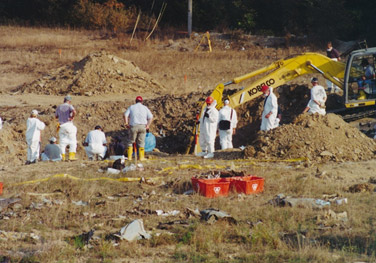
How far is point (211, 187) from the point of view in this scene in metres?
13.8

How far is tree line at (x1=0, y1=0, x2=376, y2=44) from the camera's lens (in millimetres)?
43750

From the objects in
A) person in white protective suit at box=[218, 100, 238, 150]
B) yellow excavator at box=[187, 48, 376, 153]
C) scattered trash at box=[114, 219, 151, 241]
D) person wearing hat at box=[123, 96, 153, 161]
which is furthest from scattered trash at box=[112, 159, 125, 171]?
yellow excavator at box=[187, 48, 376, 153]

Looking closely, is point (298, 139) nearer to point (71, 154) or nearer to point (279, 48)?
point (71, 154)

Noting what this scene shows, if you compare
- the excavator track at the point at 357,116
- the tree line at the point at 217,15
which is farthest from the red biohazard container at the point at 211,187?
the tree line at the point at 217,15

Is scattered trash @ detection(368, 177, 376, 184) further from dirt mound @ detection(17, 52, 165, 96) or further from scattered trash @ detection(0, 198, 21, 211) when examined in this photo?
dirt mound @ detection(17, 52, 165, 96)

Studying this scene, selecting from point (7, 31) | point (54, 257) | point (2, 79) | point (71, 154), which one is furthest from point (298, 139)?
point (7, 31)

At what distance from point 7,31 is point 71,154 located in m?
31.2

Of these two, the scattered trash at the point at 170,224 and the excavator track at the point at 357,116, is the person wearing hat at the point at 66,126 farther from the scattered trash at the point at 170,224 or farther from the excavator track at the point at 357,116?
the scattered trash at the point at 170,224

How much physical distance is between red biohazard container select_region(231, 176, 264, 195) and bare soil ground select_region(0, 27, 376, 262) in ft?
0.62

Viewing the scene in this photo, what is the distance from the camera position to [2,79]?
1409 inches

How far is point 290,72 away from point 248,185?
967cm

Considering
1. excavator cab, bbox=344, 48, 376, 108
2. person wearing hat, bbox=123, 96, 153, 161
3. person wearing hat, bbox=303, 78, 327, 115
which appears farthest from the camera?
excavator cab, bbox=344, 48, 376, 108

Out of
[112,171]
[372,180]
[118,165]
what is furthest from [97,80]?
[372,180]

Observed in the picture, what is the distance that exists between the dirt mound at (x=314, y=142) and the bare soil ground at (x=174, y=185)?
3 centimetres
